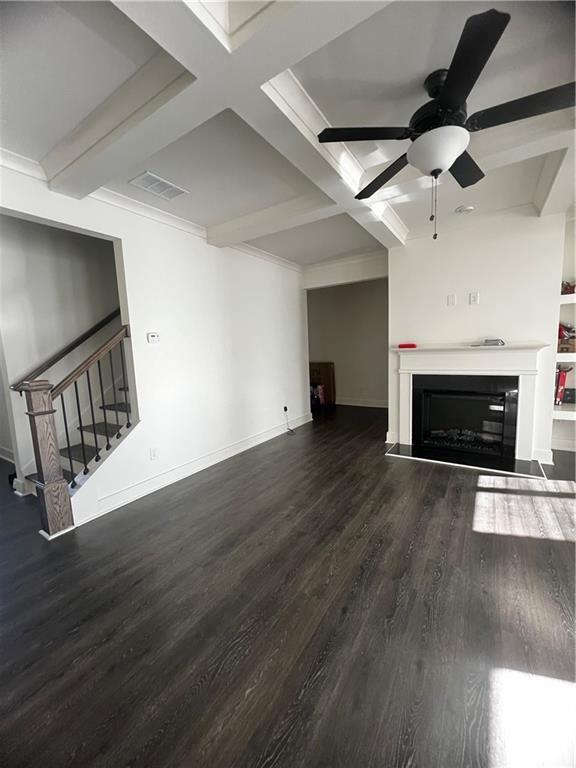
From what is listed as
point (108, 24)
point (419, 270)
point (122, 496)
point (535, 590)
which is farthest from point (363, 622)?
point (419, 270)

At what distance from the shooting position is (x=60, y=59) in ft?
4.91

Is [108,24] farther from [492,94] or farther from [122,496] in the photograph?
[122,496]

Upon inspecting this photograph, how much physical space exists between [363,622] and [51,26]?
10.1 ft

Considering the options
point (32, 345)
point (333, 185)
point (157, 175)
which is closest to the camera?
point (333, 185)

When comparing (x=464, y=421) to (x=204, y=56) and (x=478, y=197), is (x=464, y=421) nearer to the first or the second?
(x=478, y=197)

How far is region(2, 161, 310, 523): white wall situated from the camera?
2.71 metres

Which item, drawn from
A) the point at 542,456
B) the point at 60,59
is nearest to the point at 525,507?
the point at 542,456

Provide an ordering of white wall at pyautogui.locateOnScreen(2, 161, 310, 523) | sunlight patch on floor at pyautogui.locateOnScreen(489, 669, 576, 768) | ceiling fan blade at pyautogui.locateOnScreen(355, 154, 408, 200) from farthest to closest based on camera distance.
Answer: white wall at pyautogui.locateOnScreen(2, 161, 310, 523) < ceiling fan blade at pyautogui.locateOnScreen(355, 154, 408, 200) < sunlight patch on floor at pyautogui.locateOnScreen(489, 669, 576, 768)

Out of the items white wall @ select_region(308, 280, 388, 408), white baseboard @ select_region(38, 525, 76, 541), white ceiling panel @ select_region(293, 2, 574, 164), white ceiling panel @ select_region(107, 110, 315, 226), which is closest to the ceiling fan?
A: white ceiling panel @ select_region(293, 2, 574, 164)

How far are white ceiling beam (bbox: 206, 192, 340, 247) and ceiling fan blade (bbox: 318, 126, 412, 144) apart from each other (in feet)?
3.58

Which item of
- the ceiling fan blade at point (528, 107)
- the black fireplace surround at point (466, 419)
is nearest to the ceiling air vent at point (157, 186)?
the ceiling fan blade at point (528, 107)

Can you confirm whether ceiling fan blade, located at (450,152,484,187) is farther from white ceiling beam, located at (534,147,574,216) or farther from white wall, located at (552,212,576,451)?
white wall, located at (552,212,576,451)

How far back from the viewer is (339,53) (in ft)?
4.92

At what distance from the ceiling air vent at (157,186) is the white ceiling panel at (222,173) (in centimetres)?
5
